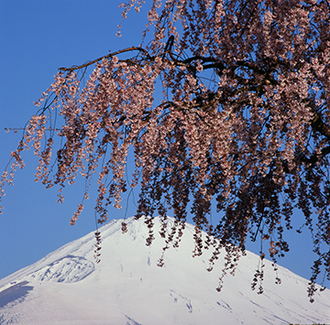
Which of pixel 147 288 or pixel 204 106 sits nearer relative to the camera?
pixel 204 106

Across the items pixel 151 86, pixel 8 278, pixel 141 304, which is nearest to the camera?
pixel 151 86

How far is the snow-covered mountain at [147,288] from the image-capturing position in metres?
53.1

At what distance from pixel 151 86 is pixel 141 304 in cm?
5881

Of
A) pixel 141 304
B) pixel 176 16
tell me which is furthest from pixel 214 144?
pixel 141 304

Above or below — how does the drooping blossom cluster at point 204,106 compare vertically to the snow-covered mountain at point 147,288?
below

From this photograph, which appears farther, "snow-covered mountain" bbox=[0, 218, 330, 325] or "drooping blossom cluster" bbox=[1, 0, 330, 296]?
"snow-covered mountain" bbox=[0, 218, 330, 325]

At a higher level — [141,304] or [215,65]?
[141,304]

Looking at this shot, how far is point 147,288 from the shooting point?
209 feet

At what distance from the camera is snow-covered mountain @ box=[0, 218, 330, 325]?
53094 millimetres

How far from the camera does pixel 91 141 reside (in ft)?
18.6

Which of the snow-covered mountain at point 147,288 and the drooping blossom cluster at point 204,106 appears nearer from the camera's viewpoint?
the drooping blossom cluster at point 204,106

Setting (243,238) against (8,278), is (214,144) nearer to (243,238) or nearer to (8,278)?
(243,238)

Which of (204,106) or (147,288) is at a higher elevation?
(147,288)

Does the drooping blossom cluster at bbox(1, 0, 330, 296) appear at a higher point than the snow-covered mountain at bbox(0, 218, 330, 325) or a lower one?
lower
